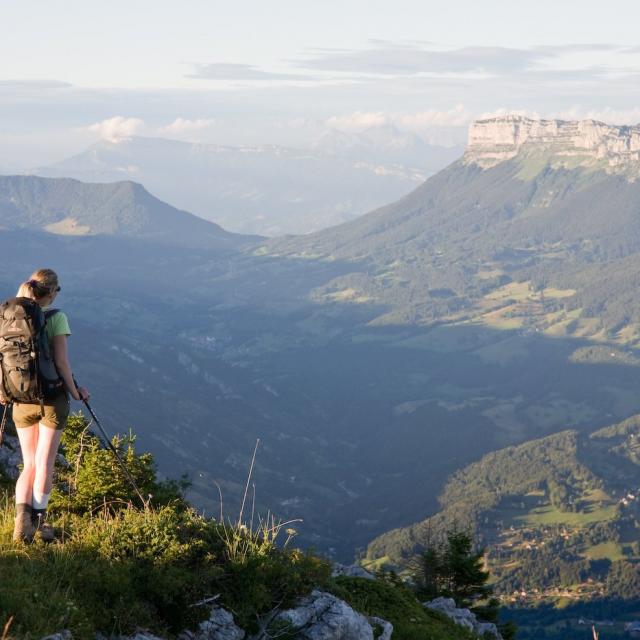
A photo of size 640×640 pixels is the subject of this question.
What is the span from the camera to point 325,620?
12.2 meters

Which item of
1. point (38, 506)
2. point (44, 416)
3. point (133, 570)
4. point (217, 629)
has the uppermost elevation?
point (44, 416)

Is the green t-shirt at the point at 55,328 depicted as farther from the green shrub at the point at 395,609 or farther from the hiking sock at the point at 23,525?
the green shrub at the point at 395,609

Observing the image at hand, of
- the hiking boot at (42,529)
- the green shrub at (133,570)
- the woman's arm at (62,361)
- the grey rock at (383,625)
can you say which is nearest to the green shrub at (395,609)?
the grey rock at (383,625)

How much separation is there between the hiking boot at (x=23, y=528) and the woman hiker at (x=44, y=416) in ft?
0.17

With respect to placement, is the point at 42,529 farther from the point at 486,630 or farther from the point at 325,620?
the point at 486,630

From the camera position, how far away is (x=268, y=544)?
12828 mm

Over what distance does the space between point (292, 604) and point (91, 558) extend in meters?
2.98

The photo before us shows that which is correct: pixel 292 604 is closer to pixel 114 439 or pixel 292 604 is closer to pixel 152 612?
pixel 152 612

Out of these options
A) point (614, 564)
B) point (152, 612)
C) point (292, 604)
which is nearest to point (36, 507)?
point (152, 612)

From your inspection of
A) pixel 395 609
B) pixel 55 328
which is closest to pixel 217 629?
pixel 55 328

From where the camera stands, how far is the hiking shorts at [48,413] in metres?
12.8

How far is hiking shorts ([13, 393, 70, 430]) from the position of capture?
12836 millimetres

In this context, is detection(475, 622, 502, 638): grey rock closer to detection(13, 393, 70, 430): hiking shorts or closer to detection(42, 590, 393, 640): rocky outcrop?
detection(42, 590, 393, 640): rocky outcrop

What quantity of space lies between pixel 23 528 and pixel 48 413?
1.74 m
